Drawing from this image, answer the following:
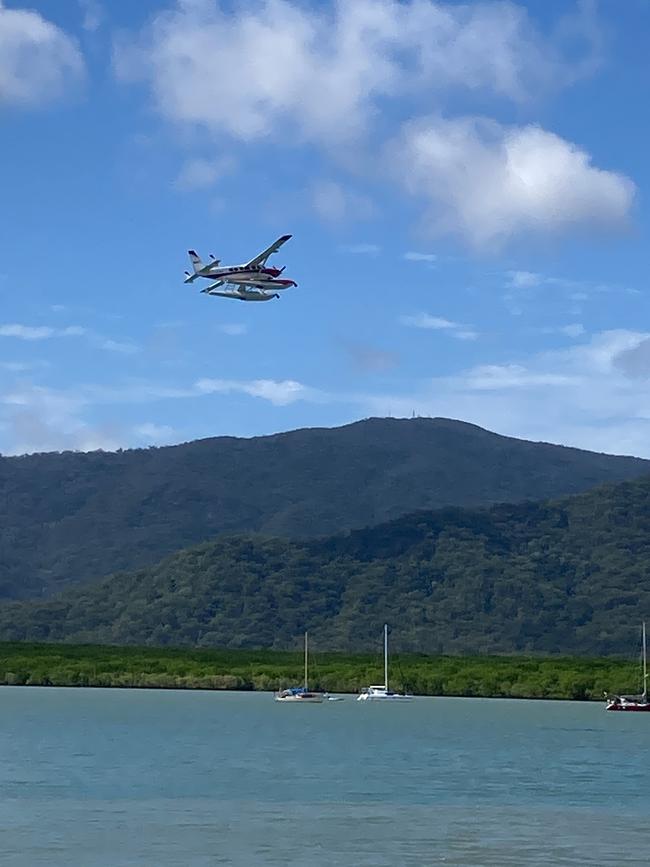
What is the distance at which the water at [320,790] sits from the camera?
44688 mm

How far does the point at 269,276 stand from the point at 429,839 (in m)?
26.4

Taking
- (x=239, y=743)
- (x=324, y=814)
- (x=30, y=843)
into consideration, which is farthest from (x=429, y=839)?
(x=239, y=743)

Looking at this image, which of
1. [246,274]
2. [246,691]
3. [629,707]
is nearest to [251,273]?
[246,274]

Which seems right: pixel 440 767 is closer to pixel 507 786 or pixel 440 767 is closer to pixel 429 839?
pixel 507 786

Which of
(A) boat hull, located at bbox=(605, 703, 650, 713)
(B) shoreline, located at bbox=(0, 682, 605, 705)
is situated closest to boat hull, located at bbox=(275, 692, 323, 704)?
(B) shoreline, located at bbox=(0, 682, 605, 705)

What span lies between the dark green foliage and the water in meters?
26.0

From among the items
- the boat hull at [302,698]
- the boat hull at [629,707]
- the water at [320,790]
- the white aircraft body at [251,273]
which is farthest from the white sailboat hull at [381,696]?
the white aircraft body at [251,273]

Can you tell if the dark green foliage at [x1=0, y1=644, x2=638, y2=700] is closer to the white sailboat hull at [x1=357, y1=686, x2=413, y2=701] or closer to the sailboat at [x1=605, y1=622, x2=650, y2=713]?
the white sailboat hull at [x1=357, y1=686, x2=413, y2=701]

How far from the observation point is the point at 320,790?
199 ft

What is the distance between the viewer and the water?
44.7 m

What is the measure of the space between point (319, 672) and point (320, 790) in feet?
291

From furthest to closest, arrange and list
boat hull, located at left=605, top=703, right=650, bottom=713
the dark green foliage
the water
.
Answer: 1. the dark green foliage
2. boat hull, located at left=605, top=703, right=650, bottom=713
3. the water

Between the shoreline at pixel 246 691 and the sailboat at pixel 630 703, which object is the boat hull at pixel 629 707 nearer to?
the sailboat at pixel 630 703

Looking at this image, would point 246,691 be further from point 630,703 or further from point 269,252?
point 269,252
